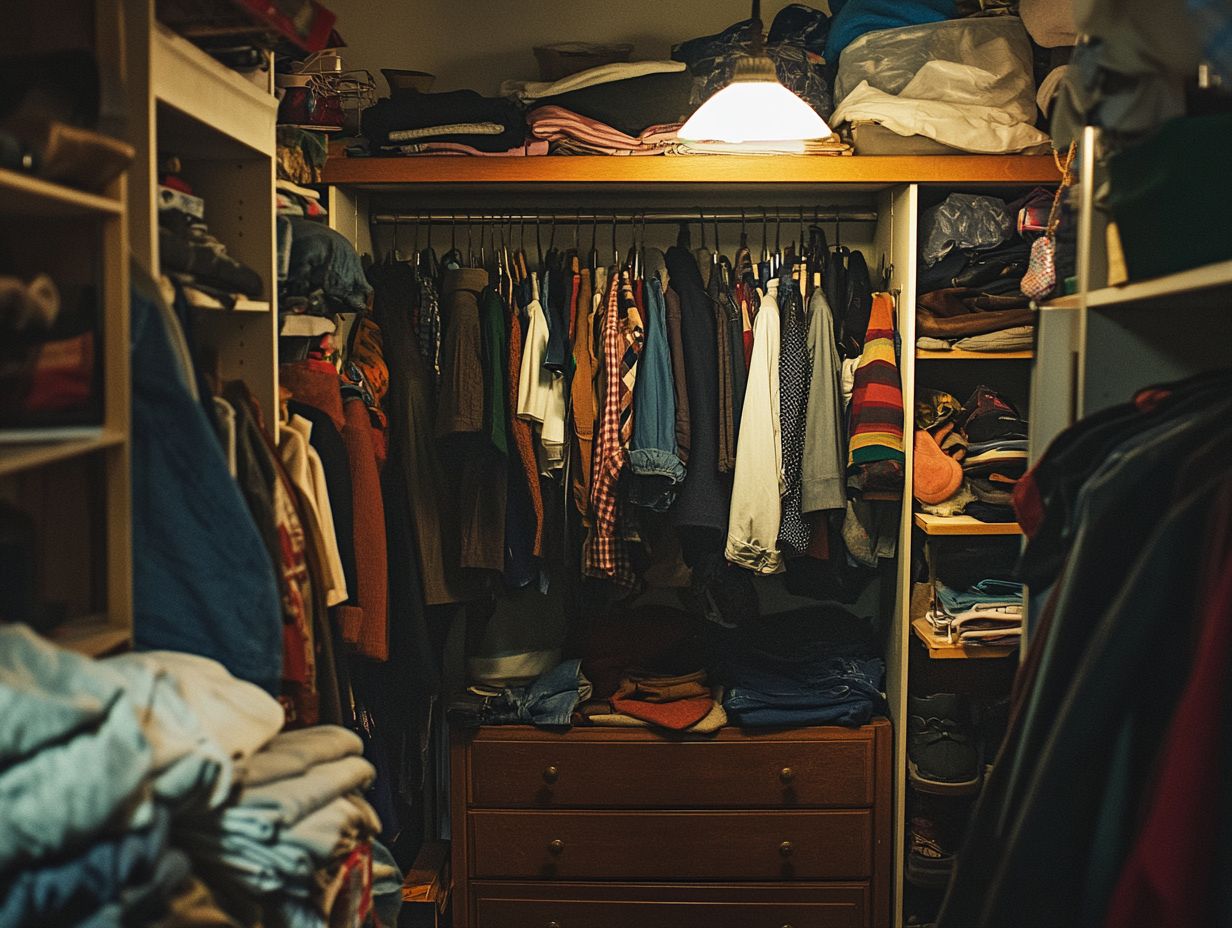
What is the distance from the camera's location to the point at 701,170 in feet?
10.4

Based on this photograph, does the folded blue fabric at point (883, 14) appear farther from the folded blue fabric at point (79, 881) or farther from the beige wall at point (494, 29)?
the folded blue fabric at point (79, 881)

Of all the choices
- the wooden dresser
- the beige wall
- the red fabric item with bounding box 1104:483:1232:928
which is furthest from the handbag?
the beige wall

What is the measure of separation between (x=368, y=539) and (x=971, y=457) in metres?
1.52

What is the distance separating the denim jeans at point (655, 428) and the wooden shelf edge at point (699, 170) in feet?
1.14

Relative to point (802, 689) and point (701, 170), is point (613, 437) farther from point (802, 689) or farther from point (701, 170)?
point (802, 689)

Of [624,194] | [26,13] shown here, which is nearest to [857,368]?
[624,194]

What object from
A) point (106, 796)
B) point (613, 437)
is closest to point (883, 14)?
point (613, 437)

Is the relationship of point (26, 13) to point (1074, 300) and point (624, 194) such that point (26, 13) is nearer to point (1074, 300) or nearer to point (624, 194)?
point (1074, 300)

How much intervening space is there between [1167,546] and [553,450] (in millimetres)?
2007

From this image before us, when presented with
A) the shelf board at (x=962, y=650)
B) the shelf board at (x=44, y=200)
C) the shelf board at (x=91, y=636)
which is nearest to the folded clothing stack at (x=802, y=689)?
the shelf board at (x=962, y=650)

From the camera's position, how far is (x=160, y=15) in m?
1.85

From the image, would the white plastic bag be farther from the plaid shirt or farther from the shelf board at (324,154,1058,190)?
the plaid shirt

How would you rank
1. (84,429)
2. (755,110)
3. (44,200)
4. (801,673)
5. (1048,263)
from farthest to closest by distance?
(801,673) < (755,110) < (1048,263) < (84,429) < (44,200)

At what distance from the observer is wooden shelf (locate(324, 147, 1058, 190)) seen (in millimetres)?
3125
